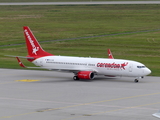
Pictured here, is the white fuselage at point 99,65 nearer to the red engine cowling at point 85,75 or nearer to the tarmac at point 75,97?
the red engine cowling at point 85,75

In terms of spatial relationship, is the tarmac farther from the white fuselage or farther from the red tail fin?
the red tail fin

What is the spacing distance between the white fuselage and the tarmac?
1.51 meters

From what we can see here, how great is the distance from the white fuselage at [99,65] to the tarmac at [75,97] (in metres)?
1.51

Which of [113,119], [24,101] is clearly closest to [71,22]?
[24,101]

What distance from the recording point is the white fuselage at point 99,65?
61094mm

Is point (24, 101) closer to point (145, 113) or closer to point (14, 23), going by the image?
point (145, 113)

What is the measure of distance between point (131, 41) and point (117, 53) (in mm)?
13913

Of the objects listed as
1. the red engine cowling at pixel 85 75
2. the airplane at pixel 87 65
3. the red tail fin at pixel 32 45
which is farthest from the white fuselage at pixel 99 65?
the red tail fin at pixel 32 45

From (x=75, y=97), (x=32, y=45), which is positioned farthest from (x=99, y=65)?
(x=75, y=97)

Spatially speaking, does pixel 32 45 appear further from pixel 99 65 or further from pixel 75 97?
pixel 75 97

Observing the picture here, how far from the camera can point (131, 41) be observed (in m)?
106

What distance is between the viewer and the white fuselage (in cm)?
6109

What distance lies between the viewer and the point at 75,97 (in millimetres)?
49219

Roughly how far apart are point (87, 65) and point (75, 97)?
15637 mm
